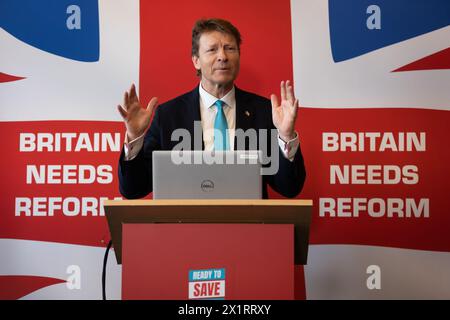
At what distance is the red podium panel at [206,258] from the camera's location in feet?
7.47

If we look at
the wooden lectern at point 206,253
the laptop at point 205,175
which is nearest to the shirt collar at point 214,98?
the laptop at point 205,175

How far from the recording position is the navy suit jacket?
3.09m

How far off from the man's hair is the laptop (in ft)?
4.31

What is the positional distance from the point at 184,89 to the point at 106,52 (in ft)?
1.70

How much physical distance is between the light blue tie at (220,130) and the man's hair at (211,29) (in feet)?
1.23

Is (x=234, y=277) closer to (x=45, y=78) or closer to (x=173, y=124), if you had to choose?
(x=173, y=124)

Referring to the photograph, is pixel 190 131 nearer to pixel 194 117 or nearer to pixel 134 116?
pixel 194 117

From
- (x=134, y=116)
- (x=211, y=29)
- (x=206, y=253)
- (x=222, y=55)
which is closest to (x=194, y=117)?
(x=222, y=55)

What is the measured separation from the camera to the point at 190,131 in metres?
3.42

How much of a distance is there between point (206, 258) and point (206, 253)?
0.02 m

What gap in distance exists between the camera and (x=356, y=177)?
153 inches

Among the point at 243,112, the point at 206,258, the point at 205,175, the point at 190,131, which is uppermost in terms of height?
the point at 243,112

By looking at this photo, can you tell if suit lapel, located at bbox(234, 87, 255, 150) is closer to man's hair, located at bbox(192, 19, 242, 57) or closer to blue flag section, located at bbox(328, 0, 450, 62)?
man's hair, located at bbox(192, 19, 242, 57)

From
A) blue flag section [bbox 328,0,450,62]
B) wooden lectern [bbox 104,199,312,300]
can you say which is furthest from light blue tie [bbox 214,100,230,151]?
wooden lectern [bbox 104,199,312,300]
